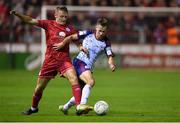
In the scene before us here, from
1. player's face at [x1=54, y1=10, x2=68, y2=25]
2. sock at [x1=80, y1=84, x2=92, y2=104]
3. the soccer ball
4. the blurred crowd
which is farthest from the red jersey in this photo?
the blurred crowd

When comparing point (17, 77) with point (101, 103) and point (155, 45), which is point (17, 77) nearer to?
point (155, 45)

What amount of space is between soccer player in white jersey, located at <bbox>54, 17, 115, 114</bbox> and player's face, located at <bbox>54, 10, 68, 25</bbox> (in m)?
0.37

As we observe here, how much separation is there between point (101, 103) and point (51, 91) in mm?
7384

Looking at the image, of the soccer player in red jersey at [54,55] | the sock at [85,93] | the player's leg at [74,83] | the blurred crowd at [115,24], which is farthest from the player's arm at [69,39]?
the blurred crowd at [115,24]

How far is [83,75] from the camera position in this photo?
1377 cm

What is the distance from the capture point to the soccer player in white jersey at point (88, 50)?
13.6 m

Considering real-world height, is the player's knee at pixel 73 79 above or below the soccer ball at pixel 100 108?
above

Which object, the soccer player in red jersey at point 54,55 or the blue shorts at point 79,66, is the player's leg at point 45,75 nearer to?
the soccer player in red jersey at point 54,55

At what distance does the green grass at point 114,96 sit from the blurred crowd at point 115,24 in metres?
2.01

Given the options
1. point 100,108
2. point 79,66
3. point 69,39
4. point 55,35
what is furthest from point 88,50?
point 100,108

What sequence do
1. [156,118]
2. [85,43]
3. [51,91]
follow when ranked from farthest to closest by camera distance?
[51,91] → [85,43] → [156,118]

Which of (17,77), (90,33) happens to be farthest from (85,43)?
(17,77)

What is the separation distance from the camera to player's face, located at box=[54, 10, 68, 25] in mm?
13508

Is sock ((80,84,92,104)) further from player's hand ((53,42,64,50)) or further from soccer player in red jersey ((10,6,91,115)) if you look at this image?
player's hand ((53,42,64,50))
